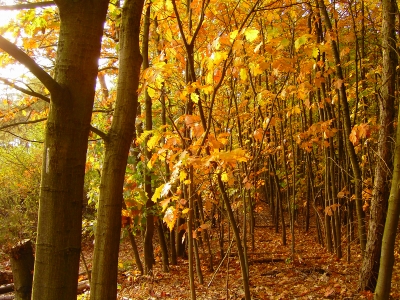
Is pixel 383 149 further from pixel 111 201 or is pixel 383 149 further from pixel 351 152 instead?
pixel 111 201

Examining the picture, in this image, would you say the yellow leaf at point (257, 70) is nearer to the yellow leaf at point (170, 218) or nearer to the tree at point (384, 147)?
the yellow leaf at point (170, 218)

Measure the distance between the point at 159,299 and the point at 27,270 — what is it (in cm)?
255

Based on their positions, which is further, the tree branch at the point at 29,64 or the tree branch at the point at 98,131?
the tree branch at the point at 98,131

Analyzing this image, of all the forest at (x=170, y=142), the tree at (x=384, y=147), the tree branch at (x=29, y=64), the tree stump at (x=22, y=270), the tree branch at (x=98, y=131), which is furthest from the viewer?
the tree at (x=384, y=147)

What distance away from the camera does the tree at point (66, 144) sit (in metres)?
1.25

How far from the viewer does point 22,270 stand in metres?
3.33

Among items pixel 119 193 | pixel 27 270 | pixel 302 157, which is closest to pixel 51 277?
pixel 119 193

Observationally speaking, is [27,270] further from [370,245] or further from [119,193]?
[370,245]

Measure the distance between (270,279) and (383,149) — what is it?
3066 mm

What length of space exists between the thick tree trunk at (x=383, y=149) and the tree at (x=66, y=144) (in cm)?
377

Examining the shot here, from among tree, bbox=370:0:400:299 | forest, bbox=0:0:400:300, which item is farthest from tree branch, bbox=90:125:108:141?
tree, bbox=370:0:400:299

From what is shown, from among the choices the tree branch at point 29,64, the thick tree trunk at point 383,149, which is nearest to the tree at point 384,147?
the thick tree trunk at point 383,149

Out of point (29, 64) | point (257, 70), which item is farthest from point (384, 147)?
point (29, 64)

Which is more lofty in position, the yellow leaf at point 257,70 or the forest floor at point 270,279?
the yellow leaf at point 257,70
